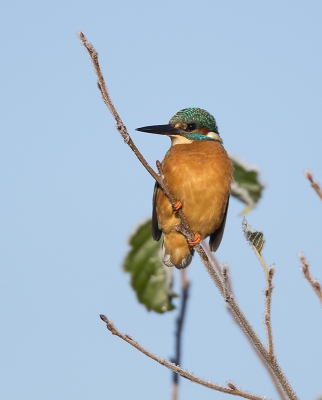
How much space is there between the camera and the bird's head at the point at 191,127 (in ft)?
19.1

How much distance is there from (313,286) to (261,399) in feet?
1.64

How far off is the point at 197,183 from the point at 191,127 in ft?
2.62

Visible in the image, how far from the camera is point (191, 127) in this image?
234 inches

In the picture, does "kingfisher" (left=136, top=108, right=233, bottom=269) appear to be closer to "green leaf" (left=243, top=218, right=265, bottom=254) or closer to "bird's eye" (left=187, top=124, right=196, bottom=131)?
"bird's eye" (left=187, top=124, right=196, bottom=131)

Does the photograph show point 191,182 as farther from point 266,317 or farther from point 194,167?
point 266,317

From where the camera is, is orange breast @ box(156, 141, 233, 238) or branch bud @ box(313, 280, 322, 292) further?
orange breast @ box(156, 141, 233, 238)

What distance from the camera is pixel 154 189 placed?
5.97 meters

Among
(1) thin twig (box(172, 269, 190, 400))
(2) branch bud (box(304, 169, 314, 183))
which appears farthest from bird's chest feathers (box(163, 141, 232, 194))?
(2) branch bud (box(304, 169, 314, 183))

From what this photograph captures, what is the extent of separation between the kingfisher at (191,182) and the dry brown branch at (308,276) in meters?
2.81

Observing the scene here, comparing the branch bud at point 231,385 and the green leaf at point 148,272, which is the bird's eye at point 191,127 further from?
the branch bud at point 231,385

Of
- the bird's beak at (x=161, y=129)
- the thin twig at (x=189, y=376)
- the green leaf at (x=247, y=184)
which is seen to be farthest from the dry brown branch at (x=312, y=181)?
the bird's beak at (x=161, y=129)

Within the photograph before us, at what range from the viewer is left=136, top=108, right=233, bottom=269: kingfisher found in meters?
5.37

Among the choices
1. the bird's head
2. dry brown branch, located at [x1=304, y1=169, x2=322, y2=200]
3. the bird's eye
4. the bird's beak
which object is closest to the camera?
dry brown branch, located at [x1=304, y1=169, x2=322, y2=200]

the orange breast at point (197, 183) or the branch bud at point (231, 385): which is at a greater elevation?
the orange breast at point (197, 183)
